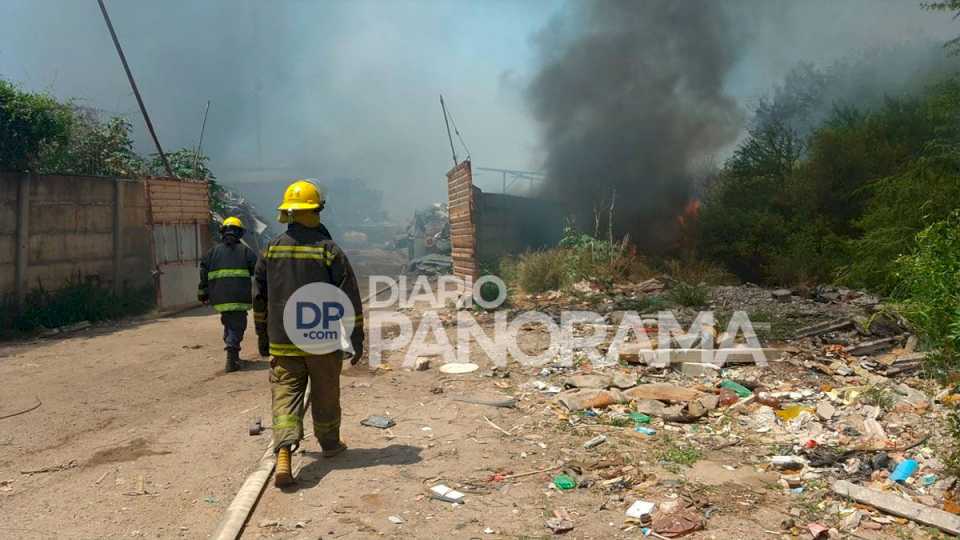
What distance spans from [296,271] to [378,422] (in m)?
1.35

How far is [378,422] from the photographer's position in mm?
4613

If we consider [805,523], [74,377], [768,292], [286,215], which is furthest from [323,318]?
[768,292]

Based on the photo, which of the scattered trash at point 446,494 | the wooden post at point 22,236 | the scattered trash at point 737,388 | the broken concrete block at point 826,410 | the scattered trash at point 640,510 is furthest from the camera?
the wooden post at point 22,236

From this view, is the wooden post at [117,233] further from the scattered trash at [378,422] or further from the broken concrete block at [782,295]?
the broken concrete block at [782,295]

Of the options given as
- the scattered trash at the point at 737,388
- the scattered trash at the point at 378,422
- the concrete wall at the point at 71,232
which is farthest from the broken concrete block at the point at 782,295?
the concrete wall at the point at 71,232

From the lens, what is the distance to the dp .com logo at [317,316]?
3.80 metres

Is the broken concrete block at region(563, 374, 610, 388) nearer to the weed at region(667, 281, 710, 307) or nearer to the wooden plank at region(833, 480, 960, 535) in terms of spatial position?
the wooden plank at region(833, 480, 960, 535)

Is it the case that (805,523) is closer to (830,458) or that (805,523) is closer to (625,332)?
(830,458)

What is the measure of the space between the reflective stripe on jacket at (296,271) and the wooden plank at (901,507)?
2.66 metres

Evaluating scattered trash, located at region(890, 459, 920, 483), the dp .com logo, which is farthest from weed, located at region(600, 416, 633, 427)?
the dp .com logo

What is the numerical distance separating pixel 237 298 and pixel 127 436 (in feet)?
6.86

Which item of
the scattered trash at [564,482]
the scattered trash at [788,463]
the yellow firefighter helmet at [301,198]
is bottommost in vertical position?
the scattered trash at [564,482]

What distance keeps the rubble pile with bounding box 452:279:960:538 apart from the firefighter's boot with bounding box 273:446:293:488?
1363 millimetres

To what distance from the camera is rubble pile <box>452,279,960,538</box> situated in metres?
3.14
